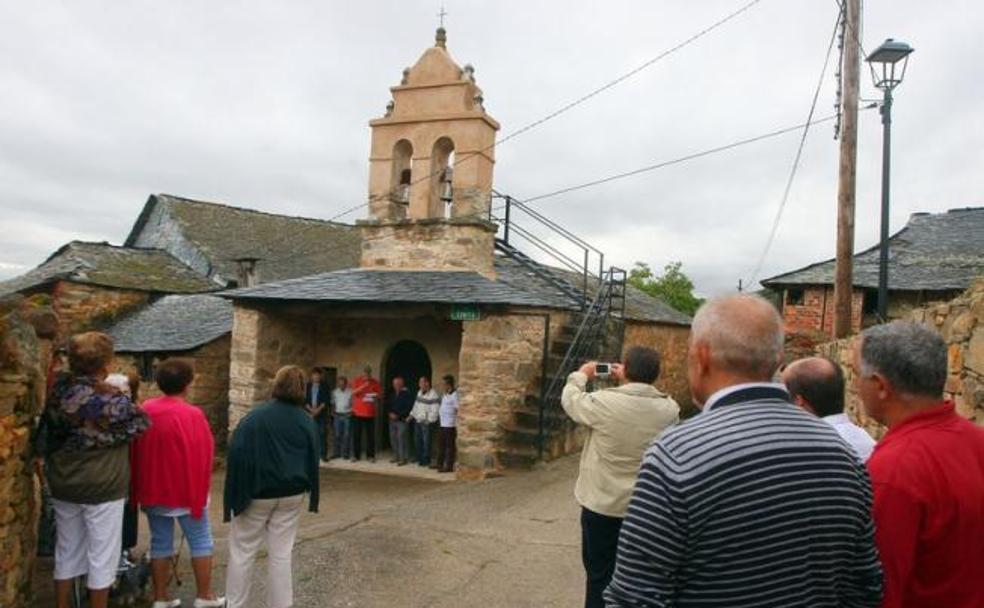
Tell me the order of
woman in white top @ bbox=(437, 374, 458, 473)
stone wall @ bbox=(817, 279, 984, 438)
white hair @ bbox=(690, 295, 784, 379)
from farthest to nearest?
woman in white top @ bbox=(437, 374, 458, 473) → stone wall @ bbox=(817, 279, 984, 438) → white hair @ bbox=(690, 295, 784, 379)

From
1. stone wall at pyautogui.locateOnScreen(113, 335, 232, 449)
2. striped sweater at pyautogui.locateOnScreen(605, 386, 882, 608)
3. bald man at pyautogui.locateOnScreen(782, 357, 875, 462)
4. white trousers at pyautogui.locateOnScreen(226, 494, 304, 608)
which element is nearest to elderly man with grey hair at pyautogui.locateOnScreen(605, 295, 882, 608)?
striped sweater at pyautogui.locateOnScreen(605, 386, 882, 608)

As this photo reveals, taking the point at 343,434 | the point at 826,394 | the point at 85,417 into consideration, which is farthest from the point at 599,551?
the point at 343,434

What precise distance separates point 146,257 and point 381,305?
11.4 meters

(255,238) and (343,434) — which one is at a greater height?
(255,238)

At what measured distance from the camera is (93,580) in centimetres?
400

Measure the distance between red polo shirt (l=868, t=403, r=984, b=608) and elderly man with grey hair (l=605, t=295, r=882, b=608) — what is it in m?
0.24

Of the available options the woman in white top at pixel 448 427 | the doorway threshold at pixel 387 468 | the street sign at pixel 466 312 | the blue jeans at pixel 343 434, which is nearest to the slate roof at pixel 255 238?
the blue jeans at pixel 343 434

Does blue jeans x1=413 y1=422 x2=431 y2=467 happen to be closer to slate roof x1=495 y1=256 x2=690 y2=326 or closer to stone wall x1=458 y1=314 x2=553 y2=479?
stone wall x1=458 y1=314 x2=553 y2=479

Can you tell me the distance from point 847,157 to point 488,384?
5.46 meters

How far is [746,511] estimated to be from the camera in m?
1.65

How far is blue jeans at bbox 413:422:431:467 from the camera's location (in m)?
11.1

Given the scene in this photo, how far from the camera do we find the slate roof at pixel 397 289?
33.1 ft

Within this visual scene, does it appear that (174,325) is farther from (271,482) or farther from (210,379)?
(271,482)

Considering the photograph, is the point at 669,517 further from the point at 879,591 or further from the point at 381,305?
the point at 381,305
